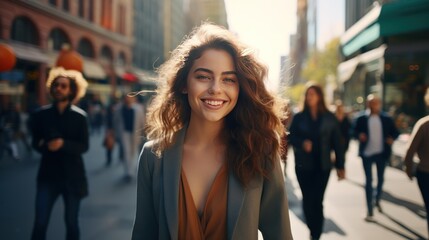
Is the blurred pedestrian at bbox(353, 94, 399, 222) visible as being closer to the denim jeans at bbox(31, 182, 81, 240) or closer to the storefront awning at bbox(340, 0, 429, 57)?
the denim jeans at bbox(31, 182, 81, 240)

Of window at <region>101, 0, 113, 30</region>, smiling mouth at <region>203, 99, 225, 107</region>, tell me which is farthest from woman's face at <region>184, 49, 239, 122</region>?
window at <region>101, 0, 113, 30</region>

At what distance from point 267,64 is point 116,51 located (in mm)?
38045

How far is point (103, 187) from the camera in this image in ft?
26.0

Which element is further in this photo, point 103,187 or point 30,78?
point 30,78

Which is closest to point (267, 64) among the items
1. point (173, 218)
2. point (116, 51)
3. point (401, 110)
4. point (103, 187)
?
point (173, 218)

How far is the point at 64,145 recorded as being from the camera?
383 centimetres

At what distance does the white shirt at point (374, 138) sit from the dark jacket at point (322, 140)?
179cm

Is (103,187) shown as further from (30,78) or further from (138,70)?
(138,70)

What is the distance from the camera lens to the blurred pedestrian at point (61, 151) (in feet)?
12.3

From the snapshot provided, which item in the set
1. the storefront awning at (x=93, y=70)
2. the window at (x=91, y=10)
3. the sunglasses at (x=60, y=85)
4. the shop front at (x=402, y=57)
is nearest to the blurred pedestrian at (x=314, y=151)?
the sunglasses at (x=60, y=85)

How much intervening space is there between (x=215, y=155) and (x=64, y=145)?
2341 millimetres

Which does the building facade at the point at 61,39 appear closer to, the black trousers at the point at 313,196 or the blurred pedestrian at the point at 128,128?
the blurred pedestrian at the point at 128,128

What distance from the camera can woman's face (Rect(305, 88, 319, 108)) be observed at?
4.87 m

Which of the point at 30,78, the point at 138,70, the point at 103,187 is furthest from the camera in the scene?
the point at 138,70
